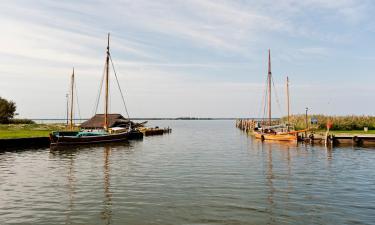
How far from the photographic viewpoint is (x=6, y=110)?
86.4m

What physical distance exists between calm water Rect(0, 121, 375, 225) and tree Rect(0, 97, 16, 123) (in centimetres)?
5654

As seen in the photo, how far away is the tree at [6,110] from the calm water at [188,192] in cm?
5654

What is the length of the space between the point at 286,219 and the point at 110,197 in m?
9.03

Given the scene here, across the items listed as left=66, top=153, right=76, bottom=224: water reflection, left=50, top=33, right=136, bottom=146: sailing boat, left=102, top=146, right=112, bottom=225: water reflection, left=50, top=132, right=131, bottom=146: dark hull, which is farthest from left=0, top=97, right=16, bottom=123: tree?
left=102, top=146, right=112, bottom=225: water reflection

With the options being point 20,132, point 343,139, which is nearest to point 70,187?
point 343,139

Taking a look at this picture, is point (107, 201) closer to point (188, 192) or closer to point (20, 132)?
point (188, 192)

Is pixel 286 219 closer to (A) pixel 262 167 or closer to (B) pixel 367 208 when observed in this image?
(B) pixel 367 208

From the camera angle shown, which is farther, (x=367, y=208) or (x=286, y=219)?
(x=367, y=208)

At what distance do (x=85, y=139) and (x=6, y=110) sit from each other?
43920 mm

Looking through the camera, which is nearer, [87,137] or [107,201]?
[107,201]

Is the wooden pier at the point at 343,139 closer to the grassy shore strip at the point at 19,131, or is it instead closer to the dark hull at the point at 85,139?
the dark hull at the point at 85,139

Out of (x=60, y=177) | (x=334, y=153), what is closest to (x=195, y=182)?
(x=60, y=177)

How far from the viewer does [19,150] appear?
4278cm

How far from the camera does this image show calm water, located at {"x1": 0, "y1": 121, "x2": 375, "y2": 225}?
15297 mm
